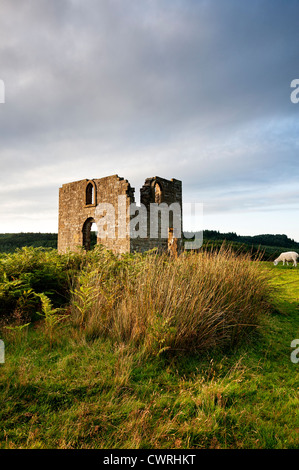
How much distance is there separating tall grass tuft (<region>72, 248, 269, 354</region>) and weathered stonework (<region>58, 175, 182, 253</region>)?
776 cm

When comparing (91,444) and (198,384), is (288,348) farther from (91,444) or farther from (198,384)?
(91,444)

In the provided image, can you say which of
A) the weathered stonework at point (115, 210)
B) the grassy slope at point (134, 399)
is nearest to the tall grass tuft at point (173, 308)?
the grassy slope at point (134, 399)

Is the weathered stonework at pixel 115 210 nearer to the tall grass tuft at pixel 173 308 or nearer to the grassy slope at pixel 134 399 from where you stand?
the tall grass tuft at pixel 173 308

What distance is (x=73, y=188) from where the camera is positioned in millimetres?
16188

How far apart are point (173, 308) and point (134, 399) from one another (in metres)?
1.33

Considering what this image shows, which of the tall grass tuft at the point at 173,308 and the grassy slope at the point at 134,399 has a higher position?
the tall grass tuft at the point at 173,308

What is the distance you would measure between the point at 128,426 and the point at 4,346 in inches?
79.9

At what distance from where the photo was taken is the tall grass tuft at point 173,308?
3521 mm

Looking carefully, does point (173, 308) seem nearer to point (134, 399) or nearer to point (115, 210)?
point (134, 399)

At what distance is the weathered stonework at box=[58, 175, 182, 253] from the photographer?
1299 cm

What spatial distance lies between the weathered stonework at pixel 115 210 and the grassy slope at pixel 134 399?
9.37 meters

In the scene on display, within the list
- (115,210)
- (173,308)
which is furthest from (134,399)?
(115,210)

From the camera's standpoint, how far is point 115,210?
1345cm
